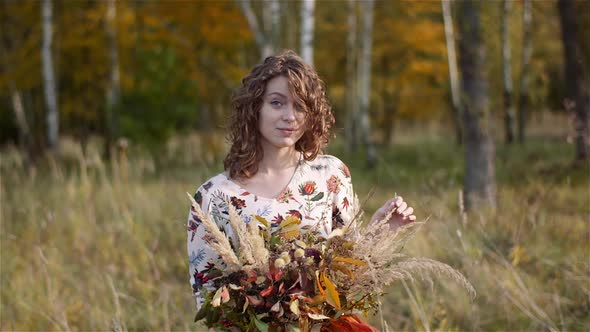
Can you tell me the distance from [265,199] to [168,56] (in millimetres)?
10587

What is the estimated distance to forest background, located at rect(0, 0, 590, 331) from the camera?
3.49 meters

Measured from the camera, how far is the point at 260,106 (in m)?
1.99

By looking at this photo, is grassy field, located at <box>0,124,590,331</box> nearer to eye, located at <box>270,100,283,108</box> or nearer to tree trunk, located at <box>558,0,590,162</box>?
eye, located at <box>270,100,283,108</box>

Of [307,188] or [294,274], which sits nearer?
[294,274]

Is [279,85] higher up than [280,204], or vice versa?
[279,85]

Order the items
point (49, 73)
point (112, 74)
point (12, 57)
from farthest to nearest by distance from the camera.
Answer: point (12, 57) < point (112, 74) < point (49, 73)

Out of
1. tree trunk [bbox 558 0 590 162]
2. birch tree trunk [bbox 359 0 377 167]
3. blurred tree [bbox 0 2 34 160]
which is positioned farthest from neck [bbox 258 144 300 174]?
blurred tree [bbox 0 2 34 160]

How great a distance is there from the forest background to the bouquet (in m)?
0.70

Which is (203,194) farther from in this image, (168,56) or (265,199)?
(168,56)

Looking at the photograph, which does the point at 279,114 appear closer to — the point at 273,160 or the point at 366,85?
the point at 273,160

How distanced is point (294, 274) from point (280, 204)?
427 mm

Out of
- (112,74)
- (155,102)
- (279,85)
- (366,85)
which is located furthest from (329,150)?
(112,74)

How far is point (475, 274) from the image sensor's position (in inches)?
135

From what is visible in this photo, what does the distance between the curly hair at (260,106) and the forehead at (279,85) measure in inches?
0.5
